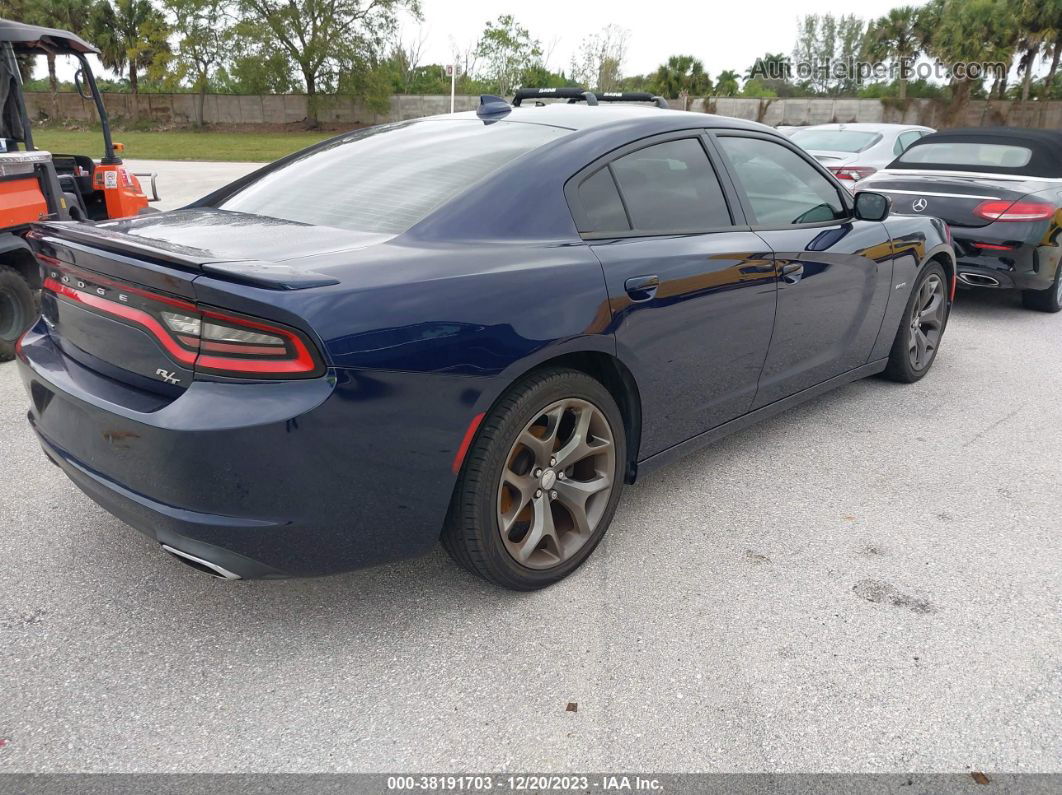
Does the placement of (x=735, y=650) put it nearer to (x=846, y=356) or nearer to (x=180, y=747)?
(x=180, y=747)

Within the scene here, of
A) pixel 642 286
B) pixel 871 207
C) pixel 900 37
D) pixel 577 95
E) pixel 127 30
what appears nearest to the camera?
pixel 642 286

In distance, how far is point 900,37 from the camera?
4747 cm

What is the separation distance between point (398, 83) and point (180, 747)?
182ft

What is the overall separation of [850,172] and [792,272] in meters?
6.84

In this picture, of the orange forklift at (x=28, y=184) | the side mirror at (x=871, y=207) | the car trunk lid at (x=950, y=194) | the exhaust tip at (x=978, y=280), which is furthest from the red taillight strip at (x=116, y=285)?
the exhaust tip at (x=978, y=280)

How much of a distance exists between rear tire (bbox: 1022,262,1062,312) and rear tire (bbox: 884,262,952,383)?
8.30 ft

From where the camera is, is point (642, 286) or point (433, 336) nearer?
point (433, 336)

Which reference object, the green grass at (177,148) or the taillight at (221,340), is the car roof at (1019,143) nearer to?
the taillight at (221,340)

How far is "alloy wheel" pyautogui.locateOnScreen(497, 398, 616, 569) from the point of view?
102 inches

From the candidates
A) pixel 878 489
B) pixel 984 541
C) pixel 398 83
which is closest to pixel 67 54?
pixel 878 489

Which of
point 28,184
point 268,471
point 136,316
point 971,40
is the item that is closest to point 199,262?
point 136,316

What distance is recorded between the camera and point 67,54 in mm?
6559

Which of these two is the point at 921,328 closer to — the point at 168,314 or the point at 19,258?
the point at 168,314

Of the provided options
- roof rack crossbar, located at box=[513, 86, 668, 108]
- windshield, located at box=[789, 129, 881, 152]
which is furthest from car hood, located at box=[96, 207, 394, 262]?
windshield, located at box=[789, 129, 881, 152]
